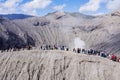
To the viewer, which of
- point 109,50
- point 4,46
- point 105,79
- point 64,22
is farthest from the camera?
point 64,22

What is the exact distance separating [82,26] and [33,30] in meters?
20.5

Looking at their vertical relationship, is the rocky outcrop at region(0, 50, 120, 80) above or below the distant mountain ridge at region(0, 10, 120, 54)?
below

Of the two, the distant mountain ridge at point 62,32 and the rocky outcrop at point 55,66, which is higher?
the distant mountain ridge at point 62,32

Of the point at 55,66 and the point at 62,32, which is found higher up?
the point at 62,32

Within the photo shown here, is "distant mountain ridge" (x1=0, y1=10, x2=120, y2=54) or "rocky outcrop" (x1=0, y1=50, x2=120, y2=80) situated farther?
"distant mountain ridge" (x1=0, y1=10, x2=120, y2=54)

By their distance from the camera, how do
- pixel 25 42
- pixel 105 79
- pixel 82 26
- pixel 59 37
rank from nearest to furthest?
pixel 105 79 → pixel 25 42 → pixel 59 37 → pixel 82 26

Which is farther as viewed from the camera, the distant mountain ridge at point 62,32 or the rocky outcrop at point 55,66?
the distant mountain ridge at point 62,32

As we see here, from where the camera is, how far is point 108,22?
367ft

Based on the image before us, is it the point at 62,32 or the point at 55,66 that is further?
the point at 62,32

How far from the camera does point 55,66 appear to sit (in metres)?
45.2

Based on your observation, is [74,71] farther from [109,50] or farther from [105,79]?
[109,50]

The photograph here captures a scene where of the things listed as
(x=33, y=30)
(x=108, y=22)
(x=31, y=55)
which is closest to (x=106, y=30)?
(x=108, y=22)

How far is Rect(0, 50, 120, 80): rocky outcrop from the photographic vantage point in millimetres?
43062

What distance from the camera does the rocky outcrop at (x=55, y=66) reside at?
43.1 metres
